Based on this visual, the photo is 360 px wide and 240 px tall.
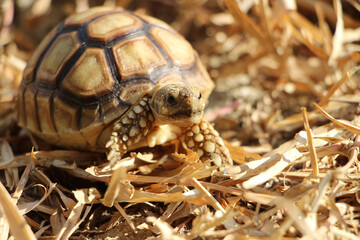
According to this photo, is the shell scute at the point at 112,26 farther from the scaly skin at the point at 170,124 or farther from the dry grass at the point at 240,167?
the dry grass at the point at 240,167

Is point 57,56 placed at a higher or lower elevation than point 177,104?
higher

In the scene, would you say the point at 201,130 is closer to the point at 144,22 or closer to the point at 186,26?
the point at 144,22

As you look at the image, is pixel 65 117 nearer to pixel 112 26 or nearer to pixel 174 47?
pixel 112 26

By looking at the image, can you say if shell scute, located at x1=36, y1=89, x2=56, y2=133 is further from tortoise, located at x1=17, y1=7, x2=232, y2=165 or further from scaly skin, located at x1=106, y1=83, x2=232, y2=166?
scaly skin, located at x1=106, y1=83, x2=232, y2=166

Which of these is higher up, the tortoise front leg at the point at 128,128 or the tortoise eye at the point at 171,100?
the tortoise eye at the point at 171,100

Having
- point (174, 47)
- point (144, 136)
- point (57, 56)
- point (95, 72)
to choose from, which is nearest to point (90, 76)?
point (95, 72)

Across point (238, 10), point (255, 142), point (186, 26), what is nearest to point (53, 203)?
point (255, 142)

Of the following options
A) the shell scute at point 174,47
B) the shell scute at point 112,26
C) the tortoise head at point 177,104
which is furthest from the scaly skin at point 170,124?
the shell scute at point 112,26
